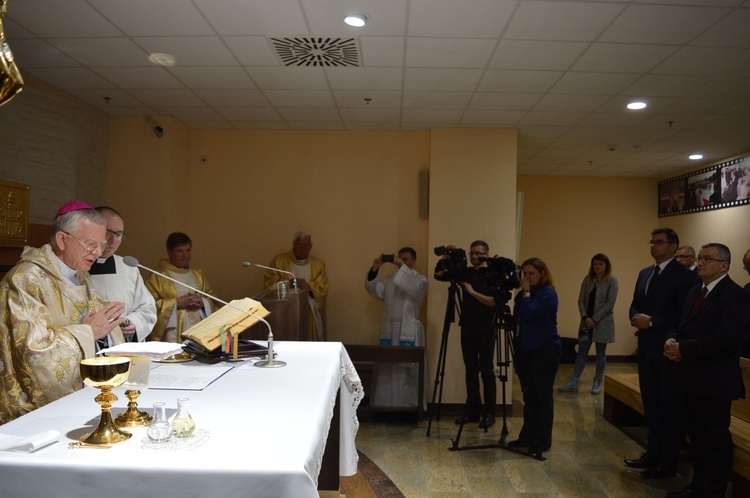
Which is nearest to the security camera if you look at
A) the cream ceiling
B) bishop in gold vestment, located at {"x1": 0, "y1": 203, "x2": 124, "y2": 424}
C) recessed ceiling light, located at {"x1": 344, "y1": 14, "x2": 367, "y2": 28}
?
the cream ceiling

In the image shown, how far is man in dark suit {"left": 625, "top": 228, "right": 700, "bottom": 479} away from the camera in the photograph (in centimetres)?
369

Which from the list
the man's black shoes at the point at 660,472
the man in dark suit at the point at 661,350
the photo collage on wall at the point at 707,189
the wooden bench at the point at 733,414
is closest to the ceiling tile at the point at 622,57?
the man in dark suit at the point at 661,350

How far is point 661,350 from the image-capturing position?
3.73m

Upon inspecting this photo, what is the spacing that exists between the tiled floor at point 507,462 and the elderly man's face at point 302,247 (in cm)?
181

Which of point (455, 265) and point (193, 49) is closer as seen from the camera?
point (193, 49)

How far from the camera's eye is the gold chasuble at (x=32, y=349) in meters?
2.04

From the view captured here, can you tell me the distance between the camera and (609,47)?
12.2 ft

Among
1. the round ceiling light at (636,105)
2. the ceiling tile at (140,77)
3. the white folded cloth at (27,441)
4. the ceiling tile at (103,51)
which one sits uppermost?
the ceiling tile at (103,51)

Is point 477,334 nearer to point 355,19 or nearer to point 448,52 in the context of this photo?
point 448,52

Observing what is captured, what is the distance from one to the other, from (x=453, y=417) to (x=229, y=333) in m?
3.64

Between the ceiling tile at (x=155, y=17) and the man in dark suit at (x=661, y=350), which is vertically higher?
the ceiling tile at (x=155, y=17)

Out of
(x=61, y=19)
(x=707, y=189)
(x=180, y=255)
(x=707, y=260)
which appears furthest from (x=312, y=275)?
(x=707, y=189)

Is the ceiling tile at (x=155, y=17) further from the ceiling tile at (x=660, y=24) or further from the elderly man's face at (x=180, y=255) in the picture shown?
the ceiling tile at (x=660, y=24)

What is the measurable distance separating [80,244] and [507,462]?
3.22 m
